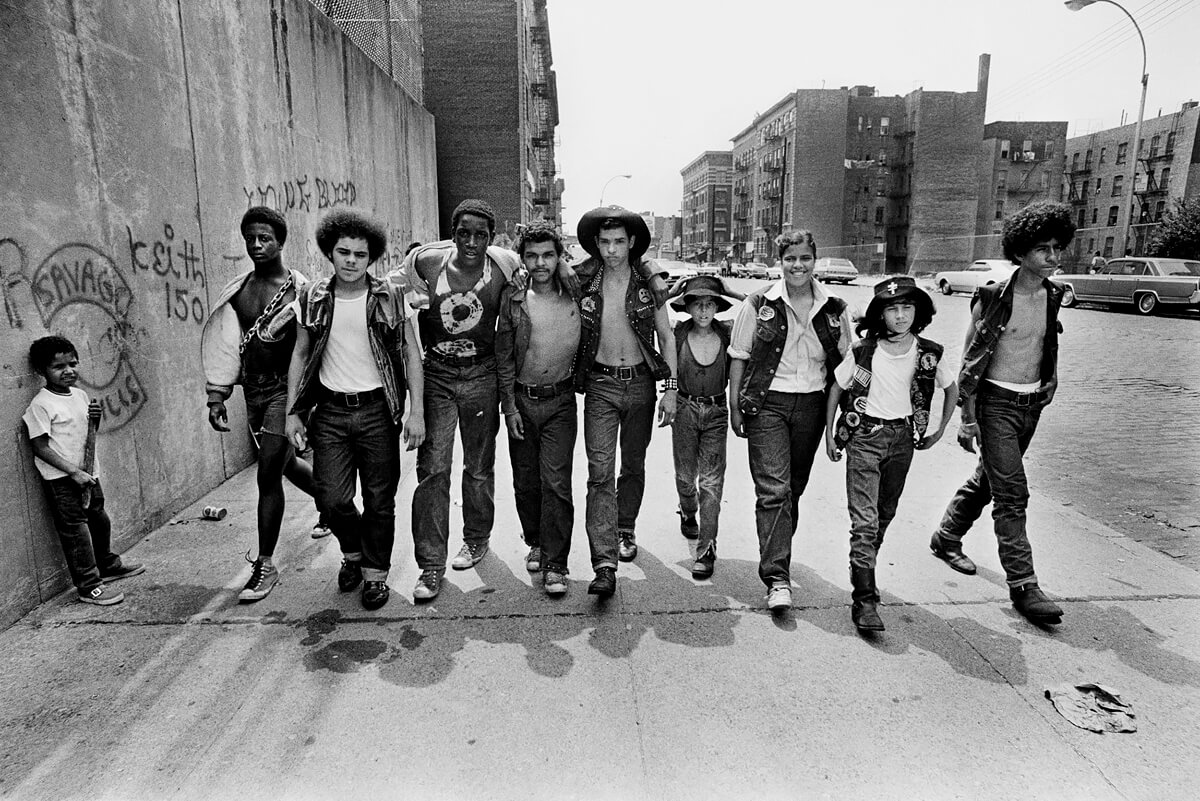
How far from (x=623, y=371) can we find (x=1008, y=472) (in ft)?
6.96

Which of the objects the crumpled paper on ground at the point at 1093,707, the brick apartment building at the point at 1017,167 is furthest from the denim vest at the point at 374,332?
the brick apartment building at the point at 1017,167

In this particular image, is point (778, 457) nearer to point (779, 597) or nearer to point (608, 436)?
point (779, 597)

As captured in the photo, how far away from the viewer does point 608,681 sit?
3062 mm

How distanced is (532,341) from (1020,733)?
279cm

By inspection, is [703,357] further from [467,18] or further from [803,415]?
[467,18]

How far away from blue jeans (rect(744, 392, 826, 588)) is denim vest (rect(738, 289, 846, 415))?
73mm

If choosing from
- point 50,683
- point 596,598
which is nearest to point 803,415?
point 596,598

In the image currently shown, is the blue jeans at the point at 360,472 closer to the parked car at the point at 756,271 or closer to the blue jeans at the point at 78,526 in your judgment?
the blue jeans at the point at 78,526

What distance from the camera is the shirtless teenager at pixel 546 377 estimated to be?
391 cm

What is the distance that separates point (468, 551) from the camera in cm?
433

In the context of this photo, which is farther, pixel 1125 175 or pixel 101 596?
pixel 1125 175

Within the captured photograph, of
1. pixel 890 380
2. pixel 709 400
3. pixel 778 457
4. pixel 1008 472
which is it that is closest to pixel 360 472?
pixel 709 400

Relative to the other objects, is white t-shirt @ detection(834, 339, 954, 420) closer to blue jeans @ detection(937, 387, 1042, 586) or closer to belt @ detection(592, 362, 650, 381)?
blue jeans @ detection(937, 387, 1042, 586)

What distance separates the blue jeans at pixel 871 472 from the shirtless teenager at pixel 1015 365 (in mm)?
579
